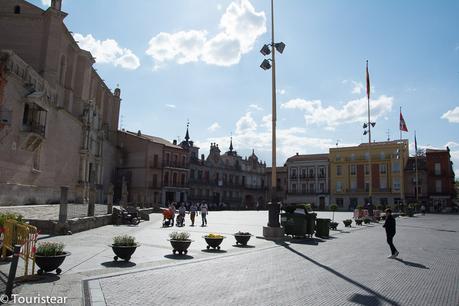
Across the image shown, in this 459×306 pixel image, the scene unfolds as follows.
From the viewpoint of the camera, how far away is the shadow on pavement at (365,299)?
6.85 meters

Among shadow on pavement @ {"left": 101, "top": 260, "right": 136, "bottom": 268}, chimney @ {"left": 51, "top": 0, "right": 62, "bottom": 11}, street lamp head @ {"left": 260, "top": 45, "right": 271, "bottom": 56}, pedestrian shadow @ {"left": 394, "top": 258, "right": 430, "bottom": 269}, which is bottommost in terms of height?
pedestrian shadow @ {"left": 394, "top": 258, "right": 430, "bottom": 269}

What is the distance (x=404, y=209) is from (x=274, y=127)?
130 feet

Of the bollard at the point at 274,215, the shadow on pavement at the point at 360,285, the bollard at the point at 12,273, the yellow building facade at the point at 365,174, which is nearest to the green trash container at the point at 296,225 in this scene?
the bollard at the point at 274,215

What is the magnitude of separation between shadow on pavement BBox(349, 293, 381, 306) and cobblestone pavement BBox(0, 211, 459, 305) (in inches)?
0.7

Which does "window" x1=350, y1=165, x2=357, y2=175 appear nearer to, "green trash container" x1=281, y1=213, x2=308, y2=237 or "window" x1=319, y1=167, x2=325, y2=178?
"window" x1=319, y1=167, x2=325, y2=178

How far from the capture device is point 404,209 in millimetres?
51781

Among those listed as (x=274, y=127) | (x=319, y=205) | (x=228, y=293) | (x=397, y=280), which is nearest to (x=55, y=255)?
(x=228, y=293)

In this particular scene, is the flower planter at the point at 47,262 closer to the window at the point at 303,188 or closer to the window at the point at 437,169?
the window at the point at 437,169

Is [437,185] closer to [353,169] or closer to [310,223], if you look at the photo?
[353,169]

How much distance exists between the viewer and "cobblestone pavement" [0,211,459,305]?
699 centimetres

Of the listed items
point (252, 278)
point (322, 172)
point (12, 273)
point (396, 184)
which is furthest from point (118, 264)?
point (322, 172)

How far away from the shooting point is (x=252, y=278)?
8836 mm

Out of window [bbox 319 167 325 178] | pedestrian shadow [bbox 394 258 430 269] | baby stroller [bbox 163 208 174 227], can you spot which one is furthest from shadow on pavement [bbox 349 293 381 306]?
window [bbox 319 167 325 178]

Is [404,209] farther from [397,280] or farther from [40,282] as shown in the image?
[40,282]
